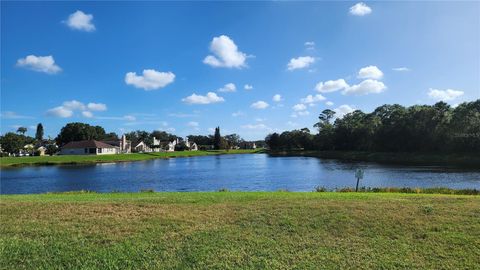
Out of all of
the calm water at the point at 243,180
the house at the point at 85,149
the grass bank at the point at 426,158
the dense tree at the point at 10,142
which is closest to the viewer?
the calm water at the point at 243,180

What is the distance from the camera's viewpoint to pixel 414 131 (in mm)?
78375

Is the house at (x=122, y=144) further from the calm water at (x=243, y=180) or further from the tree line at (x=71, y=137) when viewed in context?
the calm water at (x=243, y=180)

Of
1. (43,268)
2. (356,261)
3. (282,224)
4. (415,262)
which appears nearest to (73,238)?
(43,268)

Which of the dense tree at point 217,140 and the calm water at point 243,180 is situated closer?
the calm water at point 243,180

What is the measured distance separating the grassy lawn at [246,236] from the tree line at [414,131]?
6586cm

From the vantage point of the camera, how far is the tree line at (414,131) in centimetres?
6744

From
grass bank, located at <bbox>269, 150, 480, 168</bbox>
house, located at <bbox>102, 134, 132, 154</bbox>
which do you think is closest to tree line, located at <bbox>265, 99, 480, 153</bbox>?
grass bank, located at <bbox>269, 150, 480, 168</bbox>

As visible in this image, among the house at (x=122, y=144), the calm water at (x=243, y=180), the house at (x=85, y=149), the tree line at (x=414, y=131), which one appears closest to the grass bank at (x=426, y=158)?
the tree line at (x=414, y=131)

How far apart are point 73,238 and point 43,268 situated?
116 cm

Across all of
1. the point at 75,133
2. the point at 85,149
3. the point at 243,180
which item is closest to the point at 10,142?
the point at 85,149

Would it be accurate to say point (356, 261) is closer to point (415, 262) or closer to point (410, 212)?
point (415, 262)

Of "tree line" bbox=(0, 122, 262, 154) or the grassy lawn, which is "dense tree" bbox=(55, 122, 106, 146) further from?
the grassy lawn

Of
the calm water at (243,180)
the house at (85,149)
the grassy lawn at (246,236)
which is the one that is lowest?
the calm water at (243,180)

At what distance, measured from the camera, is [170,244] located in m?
7.64
